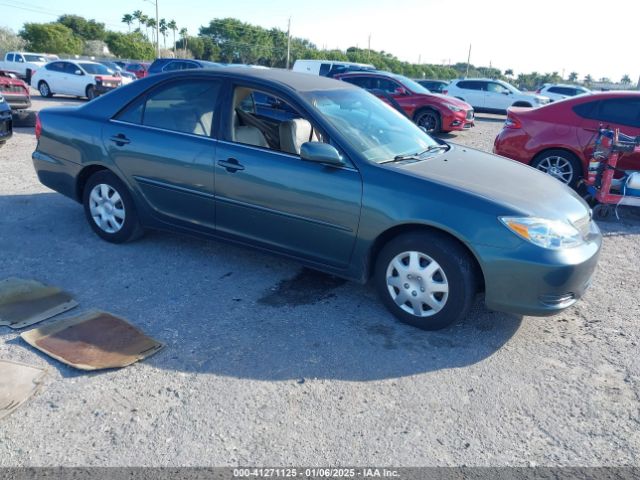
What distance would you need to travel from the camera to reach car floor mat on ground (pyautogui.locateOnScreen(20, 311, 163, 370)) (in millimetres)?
3250

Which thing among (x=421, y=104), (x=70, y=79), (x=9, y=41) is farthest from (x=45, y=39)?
(x=421, y=104)

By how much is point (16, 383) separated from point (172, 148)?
87.9 inches

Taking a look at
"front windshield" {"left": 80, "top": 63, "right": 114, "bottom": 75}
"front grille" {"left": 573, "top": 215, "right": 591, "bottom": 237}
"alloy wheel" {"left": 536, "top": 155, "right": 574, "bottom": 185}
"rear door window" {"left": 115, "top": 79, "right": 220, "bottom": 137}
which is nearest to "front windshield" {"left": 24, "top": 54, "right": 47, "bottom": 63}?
"front windshield" {"left": 80, "top": 63, "right": 114, "bottom": 75}

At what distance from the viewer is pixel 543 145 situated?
789 cm

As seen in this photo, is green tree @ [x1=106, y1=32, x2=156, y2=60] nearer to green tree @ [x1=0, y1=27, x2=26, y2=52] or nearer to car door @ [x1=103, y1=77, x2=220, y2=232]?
green tree @ [x1=0, y1=27, x2=26, y2=52]

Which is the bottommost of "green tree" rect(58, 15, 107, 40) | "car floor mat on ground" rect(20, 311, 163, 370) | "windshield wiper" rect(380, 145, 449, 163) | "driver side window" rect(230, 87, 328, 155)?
"car floor mat on ground" rect(20, 311, 163, 370)

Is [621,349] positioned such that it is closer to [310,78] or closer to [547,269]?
[547,269]

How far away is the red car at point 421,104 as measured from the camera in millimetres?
14250

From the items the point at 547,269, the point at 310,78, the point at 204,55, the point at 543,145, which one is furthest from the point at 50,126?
the point at 204,55

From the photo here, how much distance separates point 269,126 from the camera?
4.85 meters

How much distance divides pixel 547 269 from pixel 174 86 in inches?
133

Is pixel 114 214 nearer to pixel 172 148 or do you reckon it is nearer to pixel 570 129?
pixel 172 148

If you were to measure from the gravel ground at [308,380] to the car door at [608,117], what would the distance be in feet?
11.7

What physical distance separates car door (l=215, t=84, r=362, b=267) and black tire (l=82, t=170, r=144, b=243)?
1.04m
